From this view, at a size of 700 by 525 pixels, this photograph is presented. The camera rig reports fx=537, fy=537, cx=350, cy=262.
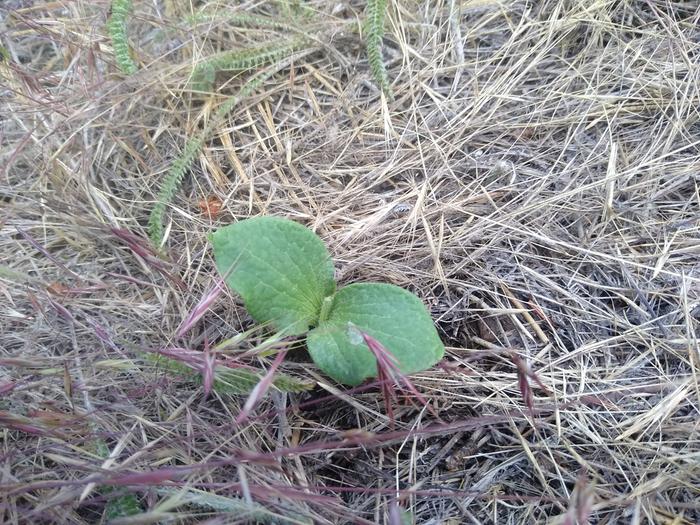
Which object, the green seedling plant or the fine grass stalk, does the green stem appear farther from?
the fine grass stalk

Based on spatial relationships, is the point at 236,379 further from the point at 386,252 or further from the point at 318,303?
the point at 386,252

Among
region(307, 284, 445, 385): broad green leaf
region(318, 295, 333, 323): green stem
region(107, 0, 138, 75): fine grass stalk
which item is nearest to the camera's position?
region(307, 284, 445, 385): broad green leaf

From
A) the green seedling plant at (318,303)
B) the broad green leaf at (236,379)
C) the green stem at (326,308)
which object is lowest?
the broad green leaf at (236,379)

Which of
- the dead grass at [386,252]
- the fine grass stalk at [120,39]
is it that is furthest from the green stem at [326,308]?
the fine grass stalk at [120,39]

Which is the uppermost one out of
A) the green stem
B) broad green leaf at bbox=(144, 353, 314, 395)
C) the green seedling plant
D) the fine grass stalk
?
the fine grass stalk

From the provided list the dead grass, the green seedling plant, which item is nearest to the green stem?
the green seedling plant

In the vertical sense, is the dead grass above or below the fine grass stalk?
below

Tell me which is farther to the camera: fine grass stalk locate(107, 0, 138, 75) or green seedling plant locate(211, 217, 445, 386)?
fine grass stalk locate(107, 0, 138, 75)

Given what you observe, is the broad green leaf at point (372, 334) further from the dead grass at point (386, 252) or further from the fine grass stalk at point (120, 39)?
the fine grass stalk at point (120, 39)
